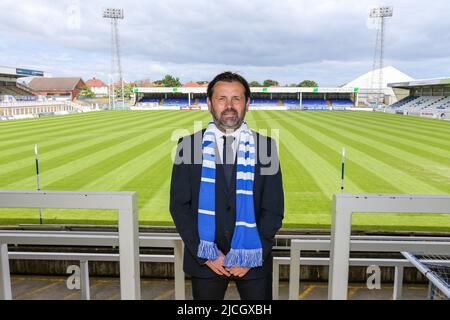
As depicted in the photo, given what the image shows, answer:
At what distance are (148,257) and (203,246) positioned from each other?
1.55 meters

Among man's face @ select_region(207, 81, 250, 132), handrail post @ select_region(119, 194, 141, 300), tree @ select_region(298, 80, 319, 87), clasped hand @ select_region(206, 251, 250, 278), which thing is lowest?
clasped hand @ select_region(206, 251, 250, 278)

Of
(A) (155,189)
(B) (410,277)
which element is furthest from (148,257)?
(A) (155,189)

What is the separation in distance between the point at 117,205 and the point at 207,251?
68 centimetres

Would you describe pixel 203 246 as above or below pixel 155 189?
above

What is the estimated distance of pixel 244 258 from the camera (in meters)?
2.09

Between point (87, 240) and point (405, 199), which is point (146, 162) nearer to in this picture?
point (87, 240)

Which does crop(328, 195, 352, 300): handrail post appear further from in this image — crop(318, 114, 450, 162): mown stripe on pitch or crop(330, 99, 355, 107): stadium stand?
crop(330, 99, 355, 107): stadium stand

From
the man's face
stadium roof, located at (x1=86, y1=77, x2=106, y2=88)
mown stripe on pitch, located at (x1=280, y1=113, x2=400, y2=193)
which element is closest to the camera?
the man's face

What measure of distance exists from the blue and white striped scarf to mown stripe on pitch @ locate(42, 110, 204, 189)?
9915mm

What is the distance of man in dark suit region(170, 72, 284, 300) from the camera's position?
7.02 feet

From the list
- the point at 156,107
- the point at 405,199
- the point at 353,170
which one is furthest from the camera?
the point at 156,107

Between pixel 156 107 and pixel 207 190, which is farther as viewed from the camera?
pixel 156 107

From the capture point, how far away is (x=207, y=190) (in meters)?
2.11

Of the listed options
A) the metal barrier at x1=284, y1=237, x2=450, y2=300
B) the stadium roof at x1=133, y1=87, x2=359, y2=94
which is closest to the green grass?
the metal barrier at x1=284, y1=237, x2=450, y2=300
